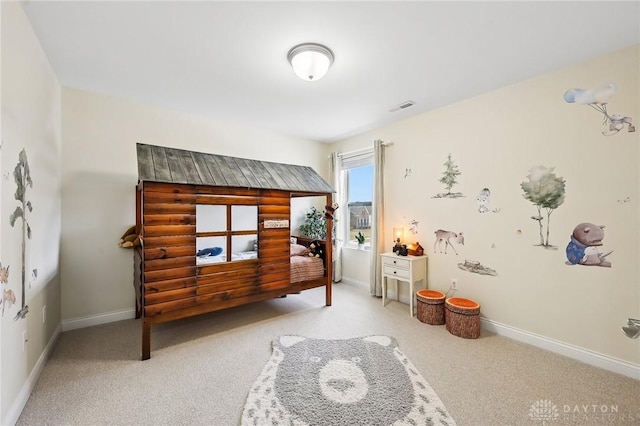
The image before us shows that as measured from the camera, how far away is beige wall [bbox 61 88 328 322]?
2920 mm

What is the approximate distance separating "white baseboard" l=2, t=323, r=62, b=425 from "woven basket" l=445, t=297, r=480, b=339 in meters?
3.57

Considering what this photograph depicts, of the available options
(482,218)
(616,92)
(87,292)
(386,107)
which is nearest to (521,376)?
(482,218)

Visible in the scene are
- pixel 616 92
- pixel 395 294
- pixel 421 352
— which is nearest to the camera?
pixel 616 92

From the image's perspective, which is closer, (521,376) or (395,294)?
(521,376)

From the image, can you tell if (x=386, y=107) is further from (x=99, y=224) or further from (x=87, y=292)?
(x=87, y=292)

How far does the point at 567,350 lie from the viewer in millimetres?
2438

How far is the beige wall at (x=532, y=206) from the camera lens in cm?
219

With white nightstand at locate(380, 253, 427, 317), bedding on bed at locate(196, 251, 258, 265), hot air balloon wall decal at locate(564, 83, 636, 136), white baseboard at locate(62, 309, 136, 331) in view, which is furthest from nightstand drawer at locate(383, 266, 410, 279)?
white baseboard at locate(62, 309, 136, 331)

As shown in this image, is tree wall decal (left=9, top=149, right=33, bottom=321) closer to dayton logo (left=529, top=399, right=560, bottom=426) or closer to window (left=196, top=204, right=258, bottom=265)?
window (left=196, top=204, right=258, bottom=265)

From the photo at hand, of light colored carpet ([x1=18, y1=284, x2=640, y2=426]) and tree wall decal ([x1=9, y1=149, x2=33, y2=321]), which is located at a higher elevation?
tree wall decal ([x1=9, y1=149, x2=33, y2=321])

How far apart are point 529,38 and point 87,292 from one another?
5022mm

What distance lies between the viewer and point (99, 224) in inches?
121

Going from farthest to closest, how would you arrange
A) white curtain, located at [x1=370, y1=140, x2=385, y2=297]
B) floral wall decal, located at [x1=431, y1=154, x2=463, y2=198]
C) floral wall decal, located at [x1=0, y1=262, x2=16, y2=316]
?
white curtain, located at [x1=370, y1=140, x2=385, y2=297], floral wall decal, located at [x1=431, y1=154, x2=463, y2=198], floral wall decal, located at [x1=0, y1=262, x2=16, y2=316]

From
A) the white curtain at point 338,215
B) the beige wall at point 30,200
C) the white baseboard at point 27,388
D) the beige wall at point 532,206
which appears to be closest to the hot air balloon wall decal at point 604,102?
the beige wall at point 532,206
